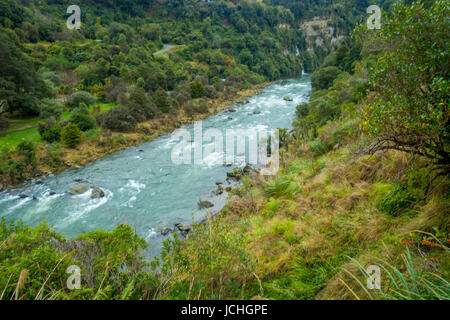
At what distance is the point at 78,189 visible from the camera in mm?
16109

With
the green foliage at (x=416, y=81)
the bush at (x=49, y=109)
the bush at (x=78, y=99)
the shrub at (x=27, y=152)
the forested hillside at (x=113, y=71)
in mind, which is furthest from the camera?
the bush at (x=78, y=99)

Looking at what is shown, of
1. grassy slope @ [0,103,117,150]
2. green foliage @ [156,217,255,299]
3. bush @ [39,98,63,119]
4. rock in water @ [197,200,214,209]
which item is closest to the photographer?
green foliage @ [156,217,255,299]

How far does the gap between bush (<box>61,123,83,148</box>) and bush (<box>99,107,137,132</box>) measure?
14.4 ft

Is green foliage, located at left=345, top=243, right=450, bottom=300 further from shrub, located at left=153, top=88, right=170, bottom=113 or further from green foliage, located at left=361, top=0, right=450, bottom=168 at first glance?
shrub, located at left=153, top=88, right=170, bottom=113

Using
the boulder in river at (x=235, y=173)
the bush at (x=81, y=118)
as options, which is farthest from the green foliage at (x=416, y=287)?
the bush at (x=81, y=118)

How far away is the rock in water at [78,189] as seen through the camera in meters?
15.9

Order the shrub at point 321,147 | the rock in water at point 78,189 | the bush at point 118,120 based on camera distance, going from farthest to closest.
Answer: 1. the bush at point 118,120
2. the rock in water at point 78,189
3. the shrub at point 321,147

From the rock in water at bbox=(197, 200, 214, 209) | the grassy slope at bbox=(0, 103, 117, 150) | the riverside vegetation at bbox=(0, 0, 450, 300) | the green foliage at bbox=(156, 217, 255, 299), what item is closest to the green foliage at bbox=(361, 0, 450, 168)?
the riverside vegetation at bbox=(0, 0, 450, 300)

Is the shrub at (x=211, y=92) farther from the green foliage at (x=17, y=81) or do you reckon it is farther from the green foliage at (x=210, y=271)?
the green foliage at (x=210, y=271)

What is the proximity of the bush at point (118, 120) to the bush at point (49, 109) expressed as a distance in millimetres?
4254

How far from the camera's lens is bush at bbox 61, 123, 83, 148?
2173cm

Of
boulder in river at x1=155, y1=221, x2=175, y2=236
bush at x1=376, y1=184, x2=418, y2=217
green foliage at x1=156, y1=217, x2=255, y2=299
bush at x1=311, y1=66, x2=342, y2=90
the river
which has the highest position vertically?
bush at x1=311, y1=66, x2=342, y2=90

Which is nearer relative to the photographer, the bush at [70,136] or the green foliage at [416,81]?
the green foliage at [416,81]
